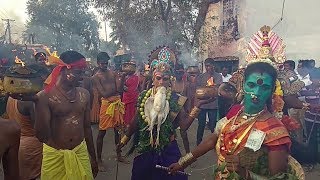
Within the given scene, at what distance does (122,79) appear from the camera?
29.0ft

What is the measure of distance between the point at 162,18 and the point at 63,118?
15.8 m

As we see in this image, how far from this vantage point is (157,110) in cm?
511

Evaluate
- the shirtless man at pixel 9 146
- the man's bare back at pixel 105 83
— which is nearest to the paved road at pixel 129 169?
the man's bare back at pixel 105 83

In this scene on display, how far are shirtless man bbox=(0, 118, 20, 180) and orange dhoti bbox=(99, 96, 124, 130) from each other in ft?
18.1

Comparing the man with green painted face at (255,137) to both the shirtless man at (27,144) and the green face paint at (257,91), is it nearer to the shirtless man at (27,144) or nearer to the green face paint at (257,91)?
the green face paint at (257,91)

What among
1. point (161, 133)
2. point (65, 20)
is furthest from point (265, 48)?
point (65, 20)

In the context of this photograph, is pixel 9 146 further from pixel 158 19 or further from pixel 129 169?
pixel 158 19

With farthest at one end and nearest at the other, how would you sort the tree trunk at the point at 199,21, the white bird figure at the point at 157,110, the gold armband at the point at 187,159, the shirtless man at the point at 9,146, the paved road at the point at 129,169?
the tree trunk at the point at 199,21 < the paved road at the point at 129,169 < the white bird figure at the point at 157,110 < the gold armband at the point at 187,159 < the shirtless man at the point at 9,146

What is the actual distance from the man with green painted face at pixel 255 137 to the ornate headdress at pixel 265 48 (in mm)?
233

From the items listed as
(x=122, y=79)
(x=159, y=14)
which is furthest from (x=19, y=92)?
(x=159, y=14)

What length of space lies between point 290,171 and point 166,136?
2.24 meters

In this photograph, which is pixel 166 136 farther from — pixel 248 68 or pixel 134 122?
pixel 248 68

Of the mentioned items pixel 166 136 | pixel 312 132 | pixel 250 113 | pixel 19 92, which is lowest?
pixel 312 132

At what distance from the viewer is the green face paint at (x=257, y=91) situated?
325 centimetres
